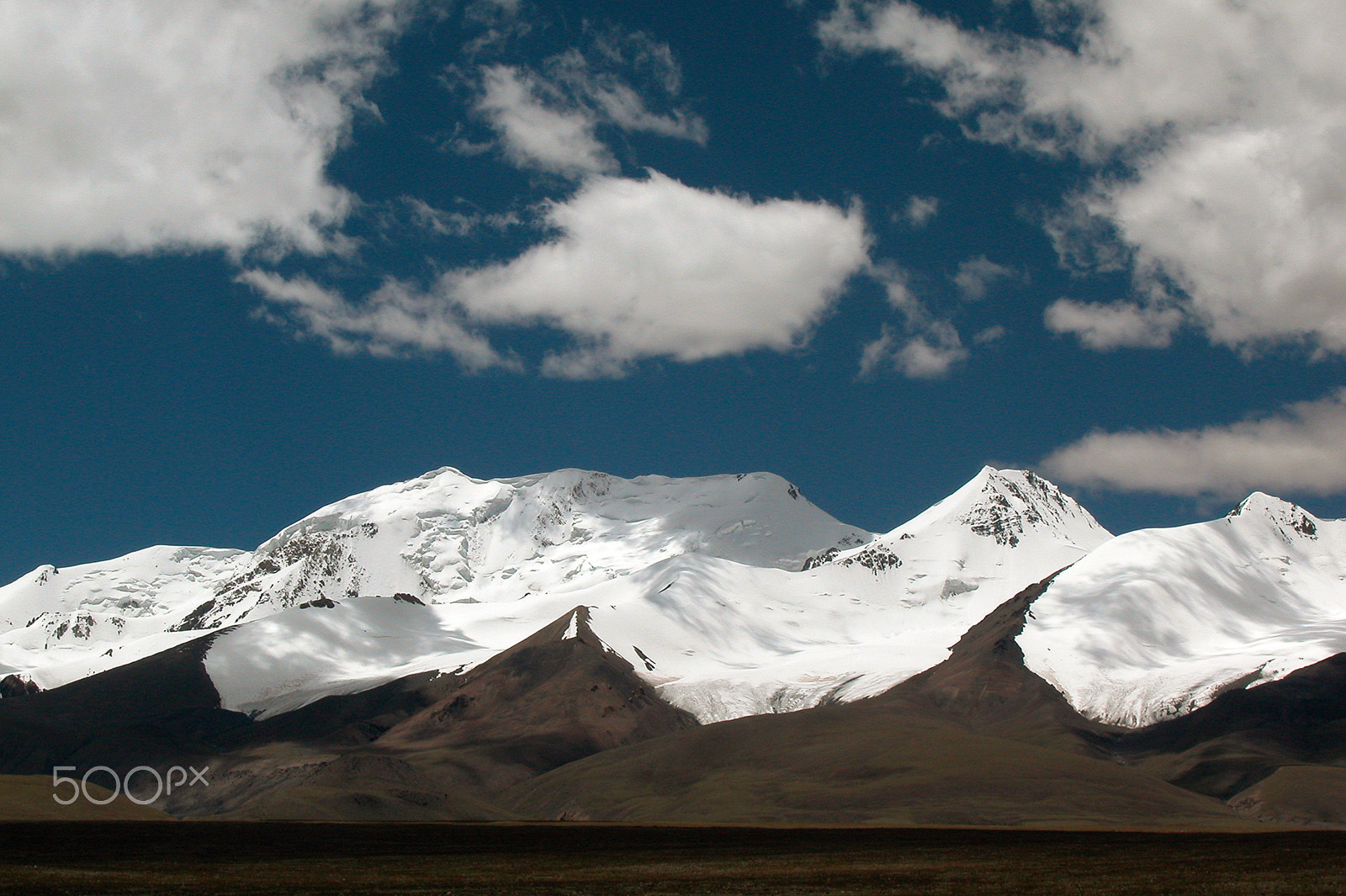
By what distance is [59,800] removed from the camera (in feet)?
345

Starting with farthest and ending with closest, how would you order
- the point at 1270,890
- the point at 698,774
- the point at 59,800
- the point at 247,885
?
1. the point at 698,774
2. the point at 59,800
3. the point at 247,885
4. the point at 1270,890

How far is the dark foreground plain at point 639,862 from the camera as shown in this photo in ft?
177

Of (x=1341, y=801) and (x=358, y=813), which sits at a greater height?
(x=358, y=813)

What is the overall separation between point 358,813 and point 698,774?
6266 centimetres

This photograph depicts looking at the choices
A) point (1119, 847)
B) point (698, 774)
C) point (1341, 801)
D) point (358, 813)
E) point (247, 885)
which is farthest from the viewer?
Answer: point (698, 774)

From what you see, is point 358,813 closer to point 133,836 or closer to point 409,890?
point 133,836

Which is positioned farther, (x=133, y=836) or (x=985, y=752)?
(x=985, y=752)

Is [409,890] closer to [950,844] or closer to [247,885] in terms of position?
[247,885]

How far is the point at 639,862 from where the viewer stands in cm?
7094

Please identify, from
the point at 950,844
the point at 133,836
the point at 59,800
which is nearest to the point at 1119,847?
the point at 950,844

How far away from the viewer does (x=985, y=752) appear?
180875 millimetres

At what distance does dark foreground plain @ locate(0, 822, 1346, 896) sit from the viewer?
54.1 m

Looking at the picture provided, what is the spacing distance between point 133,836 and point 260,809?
3169 inches

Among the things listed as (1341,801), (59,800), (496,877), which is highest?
(59,800)
